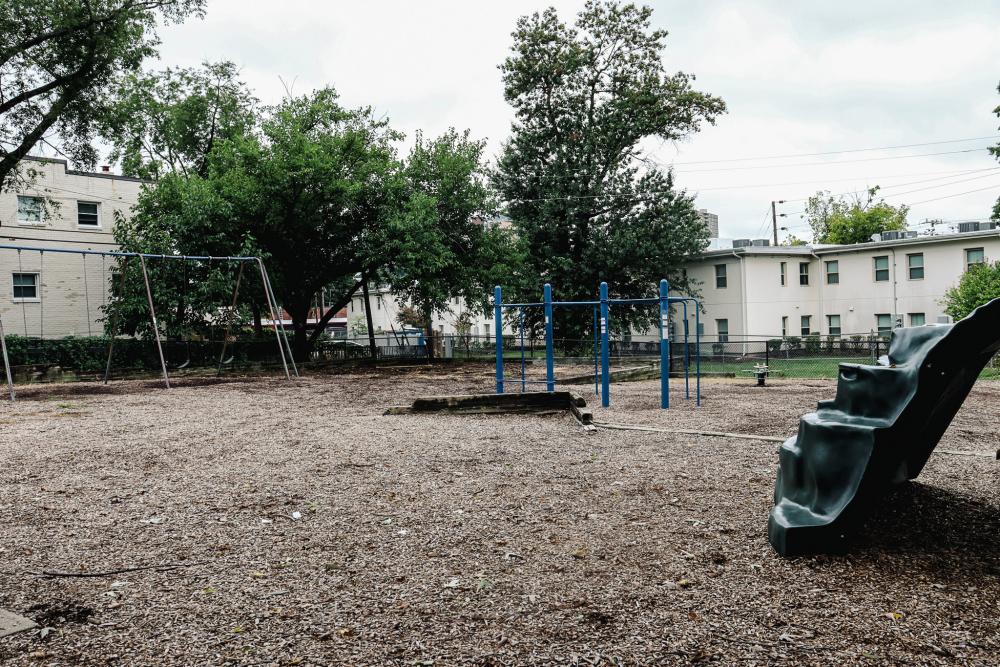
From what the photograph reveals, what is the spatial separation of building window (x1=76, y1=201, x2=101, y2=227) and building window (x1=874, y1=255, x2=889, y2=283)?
117ft

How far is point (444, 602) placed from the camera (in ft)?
11.4

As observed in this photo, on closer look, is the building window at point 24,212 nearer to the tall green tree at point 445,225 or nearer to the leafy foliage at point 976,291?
the tall green tree at point 445,225

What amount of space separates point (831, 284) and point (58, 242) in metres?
35.3

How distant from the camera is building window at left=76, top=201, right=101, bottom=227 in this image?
31.4 metres

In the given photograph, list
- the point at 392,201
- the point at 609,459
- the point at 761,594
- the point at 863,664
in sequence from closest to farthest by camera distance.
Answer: the point at 863,664, the point at 761,594, the point at 609,459, the point at 392,201

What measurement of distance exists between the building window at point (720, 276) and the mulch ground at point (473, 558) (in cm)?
2880

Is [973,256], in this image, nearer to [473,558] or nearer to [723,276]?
[723,276]

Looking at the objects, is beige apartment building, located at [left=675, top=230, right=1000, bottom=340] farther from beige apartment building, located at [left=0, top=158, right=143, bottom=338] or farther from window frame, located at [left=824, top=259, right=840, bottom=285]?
beige apartment building, located at [left=0, top=158, right=143, bottom=338]

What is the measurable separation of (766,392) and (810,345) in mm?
17205

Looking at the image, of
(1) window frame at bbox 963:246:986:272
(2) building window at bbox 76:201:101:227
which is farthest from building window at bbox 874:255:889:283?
(2) building window at bbox 76:201:101:227

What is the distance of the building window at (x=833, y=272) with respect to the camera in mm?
36156

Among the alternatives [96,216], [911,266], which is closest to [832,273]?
[911,266]

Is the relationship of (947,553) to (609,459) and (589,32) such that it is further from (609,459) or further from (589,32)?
(589,32)

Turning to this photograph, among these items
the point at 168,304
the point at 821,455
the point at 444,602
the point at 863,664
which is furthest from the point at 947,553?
the point at 168,304
